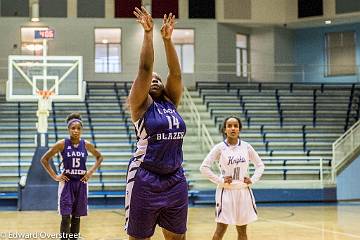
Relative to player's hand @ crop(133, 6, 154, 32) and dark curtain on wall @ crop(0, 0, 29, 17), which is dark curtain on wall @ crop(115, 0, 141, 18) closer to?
dark curtain on wall @ crop(0, 0, 29, 17)

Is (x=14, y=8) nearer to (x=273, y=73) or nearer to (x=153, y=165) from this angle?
(x=273, y=73)

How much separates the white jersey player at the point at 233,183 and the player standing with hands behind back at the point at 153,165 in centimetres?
224

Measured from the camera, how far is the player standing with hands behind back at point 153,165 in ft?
13.7

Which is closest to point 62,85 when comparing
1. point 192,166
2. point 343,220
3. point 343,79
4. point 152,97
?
point 192,166

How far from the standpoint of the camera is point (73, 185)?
8000mm

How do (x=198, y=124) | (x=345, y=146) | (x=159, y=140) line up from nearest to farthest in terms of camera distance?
(x=159, y=140) → (x=345, y=146) → (x=198, y=124)

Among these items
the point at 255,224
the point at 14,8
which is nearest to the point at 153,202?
the point at 255,224

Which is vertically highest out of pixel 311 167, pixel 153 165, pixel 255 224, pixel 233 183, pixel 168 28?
pixel 168 28

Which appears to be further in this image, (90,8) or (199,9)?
(199,9)

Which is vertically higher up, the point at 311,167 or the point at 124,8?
the point at 124,8

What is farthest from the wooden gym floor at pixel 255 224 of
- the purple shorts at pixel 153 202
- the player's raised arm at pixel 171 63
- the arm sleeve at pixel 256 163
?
the player's raised arm at pixel 171 63

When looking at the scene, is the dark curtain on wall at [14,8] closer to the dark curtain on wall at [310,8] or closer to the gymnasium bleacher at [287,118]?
the gymnasium bleacher at [287,118]

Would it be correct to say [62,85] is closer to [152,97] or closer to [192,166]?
[192,166]

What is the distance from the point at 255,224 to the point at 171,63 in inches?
301
